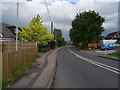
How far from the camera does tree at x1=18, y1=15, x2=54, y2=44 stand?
25469 mm

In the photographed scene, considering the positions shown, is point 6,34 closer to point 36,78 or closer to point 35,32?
point 35,32

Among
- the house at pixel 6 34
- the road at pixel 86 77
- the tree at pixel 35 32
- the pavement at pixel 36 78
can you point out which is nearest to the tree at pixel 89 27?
the house at pixel 6 34

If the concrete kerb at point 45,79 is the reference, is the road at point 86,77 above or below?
below

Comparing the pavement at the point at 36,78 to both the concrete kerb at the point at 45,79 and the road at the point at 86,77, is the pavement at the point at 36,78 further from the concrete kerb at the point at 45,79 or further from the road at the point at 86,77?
the road at the point at 86,77

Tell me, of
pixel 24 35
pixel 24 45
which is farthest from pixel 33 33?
pixel 24 45

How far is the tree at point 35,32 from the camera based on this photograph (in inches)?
1003

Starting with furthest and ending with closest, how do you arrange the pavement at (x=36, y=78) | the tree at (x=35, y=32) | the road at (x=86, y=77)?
the tree at (x=35, y=32)
the road at (x=86, y=77)
the pavement at (x=36, y=78)

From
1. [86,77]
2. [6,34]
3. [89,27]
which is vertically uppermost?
[89,27]

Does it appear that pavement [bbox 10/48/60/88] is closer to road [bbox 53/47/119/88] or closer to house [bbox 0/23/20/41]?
road [bbox 53/47/119/88]

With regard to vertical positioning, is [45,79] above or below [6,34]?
below

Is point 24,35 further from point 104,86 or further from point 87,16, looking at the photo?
point 87,16

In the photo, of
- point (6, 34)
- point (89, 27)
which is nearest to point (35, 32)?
point (6, 34)

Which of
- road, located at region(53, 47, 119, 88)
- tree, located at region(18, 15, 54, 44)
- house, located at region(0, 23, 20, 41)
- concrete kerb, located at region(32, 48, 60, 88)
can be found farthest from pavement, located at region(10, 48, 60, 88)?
house, located at region(0, 23, 20, 41)

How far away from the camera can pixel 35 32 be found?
25.8m
